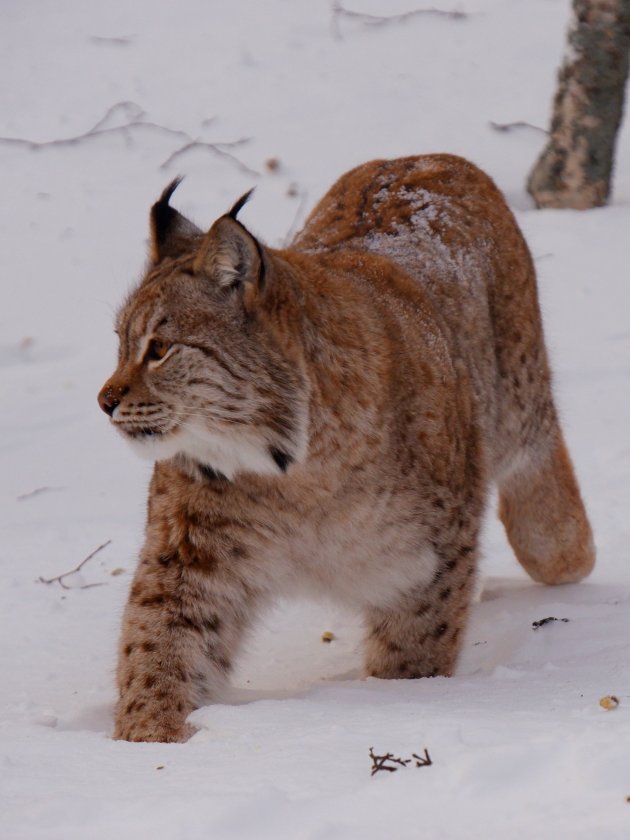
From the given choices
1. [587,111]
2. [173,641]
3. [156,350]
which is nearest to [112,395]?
[156,350]

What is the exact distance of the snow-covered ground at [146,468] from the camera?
9.40 feet

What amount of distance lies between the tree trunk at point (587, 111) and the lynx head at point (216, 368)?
4.72m

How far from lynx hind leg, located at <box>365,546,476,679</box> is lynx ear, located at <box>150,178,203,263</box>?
46.6 inches

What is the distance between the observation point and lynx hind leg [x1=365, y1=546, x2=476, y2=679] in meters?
4.34

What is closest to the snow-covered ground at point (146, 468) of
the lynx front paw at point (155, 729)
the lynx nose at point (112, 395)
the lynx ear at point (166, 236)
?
the lynx front paw at point (155, 729)

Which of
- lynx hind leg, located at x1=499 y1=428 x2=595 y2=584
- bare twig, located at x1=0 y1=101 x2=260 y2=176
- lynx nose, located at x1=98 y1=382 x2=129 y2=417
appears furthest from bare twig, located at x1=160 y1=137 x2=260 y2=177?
lynx nose, located at x1=98 y1=382 x2=129 y2=417

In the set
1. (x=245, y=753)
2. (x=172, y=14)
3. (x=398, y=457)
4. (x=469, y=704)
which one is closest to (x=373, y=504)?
(x=398, y=457)

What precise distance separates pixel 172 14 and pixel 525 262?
20.0ft

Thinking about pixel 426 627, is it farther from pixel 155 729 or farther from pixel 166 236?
pixel 166 236

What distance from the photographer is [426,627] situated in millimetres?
4367

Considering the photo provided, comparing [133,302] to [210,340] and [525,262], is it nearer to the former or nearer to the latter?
[210,340]

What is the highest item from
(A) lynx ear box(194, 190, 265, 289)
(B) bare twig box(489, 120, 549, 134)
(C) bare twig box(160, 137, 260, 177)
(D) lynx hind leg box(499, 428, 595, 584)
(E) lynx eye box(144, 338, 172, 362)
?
(A) lynx ear box(194, 190, 265, 289)

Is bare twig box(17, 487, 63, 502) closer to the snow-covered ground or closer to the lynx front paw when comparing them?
the snow-covered ground

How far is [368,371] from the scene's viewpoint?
4.02m
